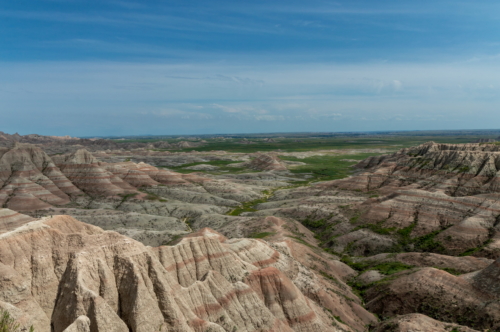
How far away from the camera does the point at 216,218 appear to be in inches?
3172

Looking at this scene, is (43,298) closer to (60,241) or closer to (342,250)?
(60,241)

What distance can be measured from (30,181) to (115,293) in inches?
3423

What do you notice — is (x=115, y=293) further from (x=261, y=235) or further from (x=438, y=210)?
(x=438, y=210)

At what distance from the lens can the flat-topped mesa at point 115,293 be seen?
2147cm

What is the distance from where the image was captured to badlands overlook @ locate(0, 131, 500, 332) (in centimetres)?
2355

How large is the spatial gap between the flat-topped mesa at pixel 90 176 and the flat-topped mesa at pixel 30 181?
10.4 ft

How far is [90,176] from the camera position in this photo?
344 ft

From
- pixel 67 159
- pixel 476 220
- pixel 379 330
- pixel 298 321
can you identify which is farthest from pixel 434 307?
pixel 67 159

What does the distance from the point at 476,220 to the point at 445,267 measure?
18440 millimetres

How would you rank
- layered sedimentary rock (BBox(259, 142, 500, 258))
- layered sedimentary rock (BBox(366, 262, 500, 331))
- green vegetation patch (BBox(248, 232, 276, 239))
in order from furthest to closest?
green vegetation patch (BBox(248, 232, 276, 239)), layered sedimentary rock (BBox(259, 142, 500, 258)), layered sedimentary rock (BBox(366, 262, 500, 331))

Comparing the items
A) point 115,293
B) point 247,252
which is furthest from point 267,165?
point 115,293

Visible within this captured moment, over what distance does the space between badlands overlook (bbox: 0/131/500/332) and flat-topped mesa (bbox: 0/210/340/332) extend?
0.32 feet

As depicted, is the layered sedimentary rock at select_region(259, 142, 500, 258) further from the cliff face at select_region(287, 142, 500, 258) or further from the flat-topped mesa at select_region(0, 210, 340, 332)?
the flat-topped mesa at select_region(0, 210, 340, 332)

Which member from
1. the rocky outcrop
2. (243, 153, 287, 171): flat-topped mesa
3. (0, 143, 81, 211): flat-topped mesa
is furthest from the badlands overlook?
(243, 153, 287, 171): flat-topped mesa
